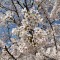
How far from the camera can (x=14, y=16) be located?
36.8ft

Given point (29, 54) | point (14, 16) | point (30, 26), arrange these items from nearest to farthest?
point (30, 26), point (29, 54), point (14, 16)

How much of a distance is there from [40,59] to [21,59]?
72cm

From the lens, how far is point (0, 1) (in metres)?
11.7

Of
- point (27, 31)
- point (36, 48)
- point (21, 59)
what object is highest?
point (27, 31)

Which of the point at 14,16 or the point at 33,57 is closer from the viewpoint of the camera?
the point at 33,57

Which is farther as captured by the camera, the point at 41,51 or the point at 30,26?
the point at 41,51

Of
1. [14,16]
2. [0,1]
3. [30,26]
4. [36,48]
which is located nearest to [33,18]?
[30,26]

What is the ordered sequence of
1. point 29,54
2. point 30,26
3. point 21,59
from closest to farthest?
point 30,26, point 29,54, point 21,59

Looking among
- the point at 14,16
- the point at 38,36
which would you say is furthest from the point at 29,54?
the point at 14,16

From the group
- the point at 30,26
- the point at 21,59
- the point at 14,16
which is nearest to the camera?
the point at 30,26

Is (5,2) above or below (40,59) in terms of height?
above

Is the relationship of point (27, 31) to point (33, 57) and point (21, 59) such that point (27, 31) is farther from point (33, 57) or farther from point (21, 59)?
point (21, 59)

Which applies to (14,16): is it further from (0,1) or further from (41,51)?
(41,51)

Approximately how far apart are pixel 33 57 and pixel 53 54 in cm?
48
